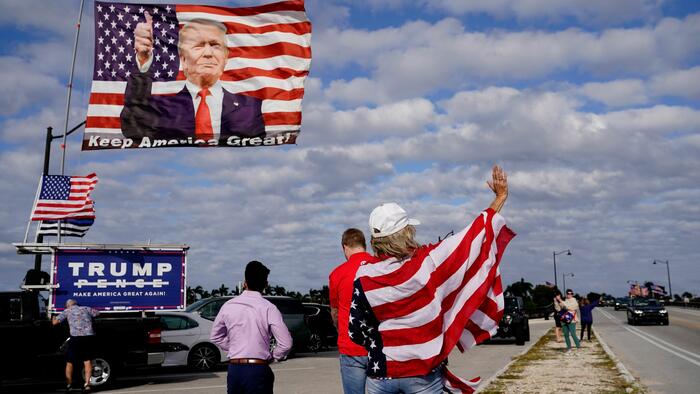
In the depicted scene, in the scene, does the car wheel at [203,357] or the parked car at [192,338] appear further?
the car wheel at [203,357]

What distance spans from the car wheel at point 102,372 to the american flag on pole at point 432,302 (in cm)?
1135

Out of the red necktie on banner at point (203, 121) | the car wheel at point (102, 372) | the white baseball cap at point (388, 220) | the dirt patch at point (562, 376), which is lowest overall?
the dirt patch at point (562, 376)

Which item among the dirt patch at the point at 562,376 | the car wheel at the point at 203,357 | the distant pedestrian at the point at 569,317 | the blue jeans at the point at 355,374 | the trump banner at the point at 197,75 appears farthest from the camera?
the distant pedestrian at the point at 569,317

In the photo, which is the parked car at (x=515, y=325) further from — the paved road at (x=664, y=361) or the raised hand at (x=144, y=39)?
the raised hand at (x=144, y=39)

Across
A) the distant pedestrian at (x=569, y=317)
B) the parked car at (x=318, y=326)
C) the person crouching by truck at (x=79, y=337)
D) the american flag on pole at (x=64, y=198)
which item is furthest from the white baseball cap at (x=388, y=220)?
the parked car at (x=318, y=326)

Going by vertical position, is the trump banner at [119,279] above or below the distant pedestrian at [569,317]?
above

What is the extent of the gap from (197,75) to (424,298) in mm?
9732

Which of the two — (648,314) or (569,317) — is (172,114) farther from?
(648,314)

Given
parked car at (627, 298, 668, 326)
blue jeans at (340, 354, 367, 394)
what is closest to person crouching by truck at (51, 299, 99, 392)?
blue jeans at (340, 354, 367, 394)

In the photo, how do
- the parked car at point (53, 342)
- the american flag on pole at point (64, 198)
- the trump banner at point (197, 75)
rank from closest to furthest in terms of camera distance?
the trump banner at point (197, 75) → the parked car at point (53, 342) → the american flag on pole at point (64, 198)

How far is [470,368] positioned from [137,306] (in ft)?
24.9

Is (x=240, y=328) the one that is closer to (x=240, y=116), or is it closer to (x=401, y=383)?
(x=401, y=383)

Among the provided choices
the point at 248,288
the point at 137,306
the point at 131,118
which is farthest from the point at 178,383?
the point at 248,288

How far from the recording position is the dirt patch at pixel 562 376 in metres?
11.1
